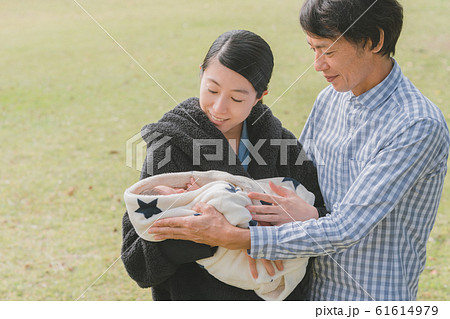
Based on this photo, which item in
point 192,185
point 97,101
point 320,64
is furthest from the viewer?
point 97,101

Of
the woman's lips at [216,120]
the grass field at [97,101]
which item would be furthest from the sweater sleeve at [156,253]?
the grass field at [97,101]

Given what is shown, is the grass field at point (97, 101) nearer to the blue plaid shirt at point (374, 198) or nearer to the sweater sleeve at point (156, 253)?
the blue plaid shirt at point (374, 198)

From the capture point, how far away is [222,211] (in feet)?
6.15

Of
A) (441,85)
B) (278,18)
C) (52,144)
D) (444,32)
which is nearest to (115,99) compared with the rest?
(52,144)

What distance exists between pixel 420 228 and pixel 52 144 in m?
5.57

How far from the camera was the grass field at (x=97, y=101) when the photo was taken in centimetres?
427

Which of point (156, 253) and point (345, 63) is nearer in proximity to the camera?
point (156, 253)

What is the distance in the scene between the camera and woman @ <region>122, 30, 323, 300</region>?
1964mm

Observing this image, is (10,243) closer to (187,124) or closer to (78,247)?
(78,247)

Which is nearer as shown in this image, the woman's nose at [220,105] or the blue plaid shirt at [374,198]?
the blue plaid shirt at [374,198]

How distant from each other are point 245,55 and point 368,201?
2.27 feet

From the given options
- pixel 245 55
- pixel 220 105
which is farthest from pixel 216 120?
pixel 245 55

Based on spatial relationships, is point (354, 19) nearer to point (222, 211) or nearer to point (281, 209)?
point (281, 209)

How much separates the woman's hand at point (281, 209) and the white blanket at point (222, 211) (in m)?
0.04
